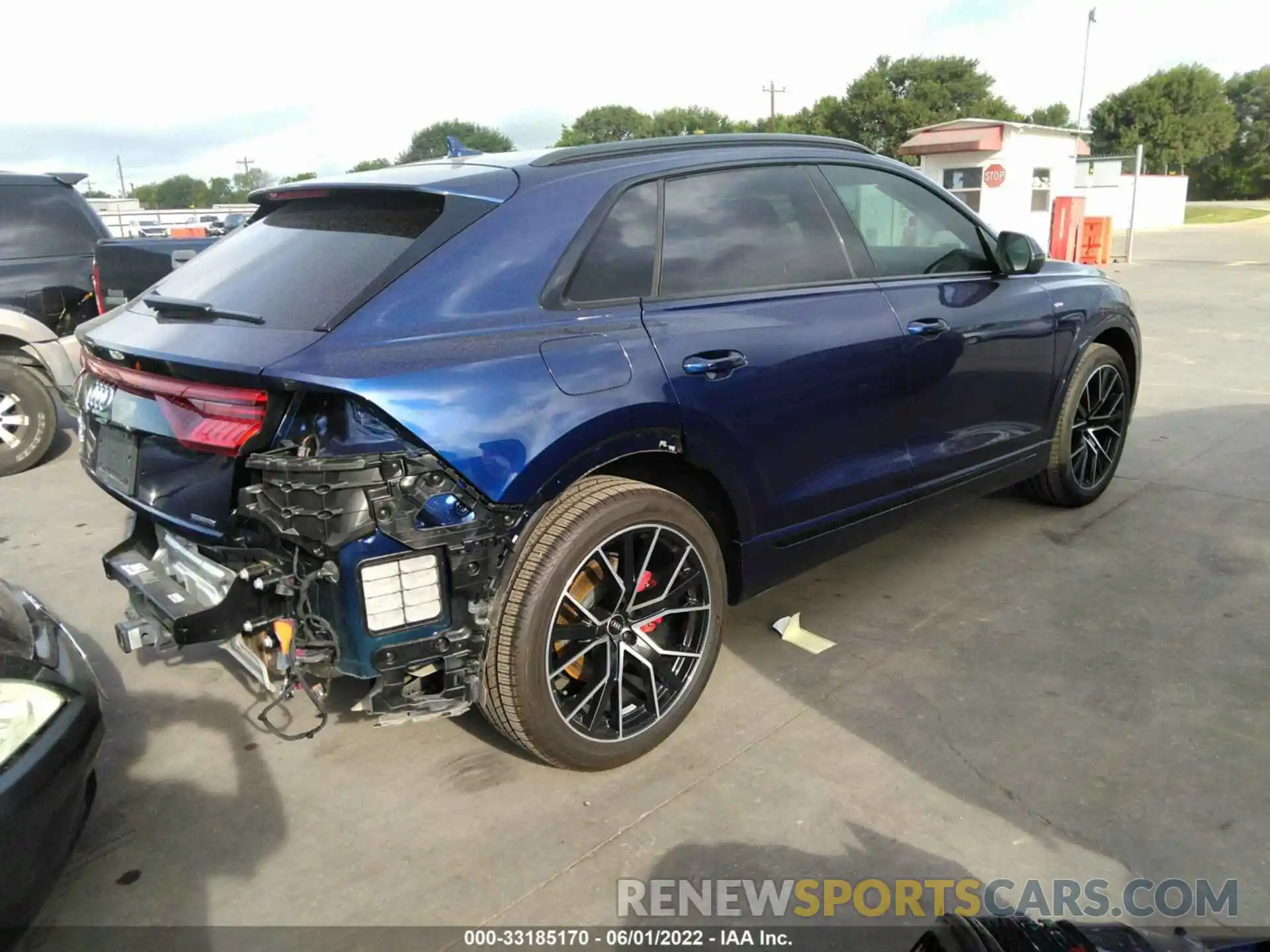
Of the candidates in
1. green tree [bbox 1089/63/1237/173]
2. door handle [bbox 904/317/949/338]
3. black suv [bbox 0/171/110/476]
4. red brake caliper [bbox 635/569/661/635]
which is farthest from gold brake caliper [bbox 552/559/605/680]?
green tree [bbox 1089/63/1237/173]

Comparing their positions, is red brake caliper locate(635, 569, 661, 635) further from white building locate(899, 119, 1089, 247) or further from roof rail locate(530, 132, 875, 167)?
white building locate(899, 119, 1089, 247)

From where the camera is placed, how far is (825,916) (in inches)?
91.4

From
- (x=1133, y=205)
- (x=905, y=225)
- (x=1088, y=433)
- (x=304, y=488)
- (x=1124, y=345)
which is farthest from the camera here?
(x=1133, y=205)

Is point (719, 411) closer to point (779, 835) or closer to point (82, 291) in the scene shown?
point (779, 835)

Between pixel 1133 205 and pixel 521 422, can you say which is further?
pixel 1133 205

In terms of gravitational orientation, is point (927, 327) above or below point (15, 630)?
above

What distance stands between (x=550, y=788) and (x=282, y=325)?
1.56 m

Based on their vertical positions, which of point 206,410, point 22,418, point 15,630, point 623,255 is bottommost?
point 22,418

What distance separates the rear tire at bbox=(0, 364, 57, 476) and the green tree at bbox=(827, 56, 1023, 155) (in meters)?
59.9

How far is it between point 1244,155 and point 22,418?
271 ft

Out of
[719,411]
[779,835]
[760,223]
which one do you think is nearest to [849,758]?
[779,835]

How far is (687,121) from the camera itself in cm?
7969

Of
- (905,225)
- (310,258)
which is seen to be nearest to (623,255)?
(310,258)

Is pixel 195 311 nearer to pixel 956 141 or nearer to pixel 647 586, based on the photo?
pixel 647 586
